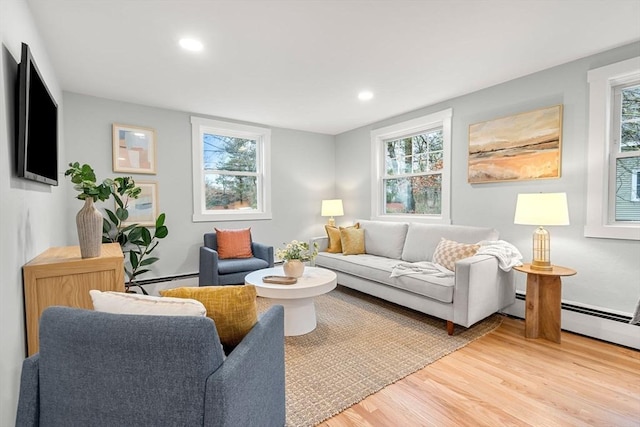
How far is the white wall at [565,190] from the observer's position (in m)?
2.44

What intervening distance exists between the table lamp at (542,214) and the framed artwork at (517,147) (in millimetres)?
529

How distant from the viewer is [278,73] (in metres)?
2.81

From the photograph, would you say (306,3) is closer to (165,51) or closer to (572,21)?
(165,51)

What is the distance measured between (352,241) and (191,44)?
109 inches

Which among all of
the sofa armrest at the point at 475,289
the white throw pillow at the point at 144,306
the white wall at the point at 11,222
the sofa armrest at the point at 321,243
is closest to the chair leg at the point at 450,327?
the sofa armrest at the point at 475,289

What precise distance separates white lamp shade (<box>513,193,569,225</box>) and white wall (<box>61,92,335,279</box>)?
3207 mm

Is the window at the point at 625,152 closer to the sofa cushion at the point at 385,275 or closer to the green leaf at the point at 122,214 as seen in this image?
the sofa cushion at the point at 385,275

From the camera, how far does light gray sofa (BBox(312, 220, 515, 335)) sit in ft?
8.08

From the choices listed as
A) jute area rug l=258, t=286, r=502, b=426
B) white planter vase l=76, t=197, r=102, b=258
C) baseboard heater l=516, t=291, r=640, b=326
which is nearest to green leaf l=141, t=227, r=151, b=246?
jute area rug l=258, t=286, r=502, b=426

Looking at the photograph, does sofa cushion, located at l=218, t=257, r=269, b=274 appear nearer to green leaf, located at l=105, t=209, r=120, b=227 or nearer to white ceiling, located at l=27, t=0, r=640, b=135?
green leaf, located at l=105, t=209, r=120, b=227

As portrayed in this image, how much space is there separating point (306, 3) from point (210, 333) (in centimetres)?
190

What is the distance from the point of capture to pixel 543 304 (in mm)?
2516

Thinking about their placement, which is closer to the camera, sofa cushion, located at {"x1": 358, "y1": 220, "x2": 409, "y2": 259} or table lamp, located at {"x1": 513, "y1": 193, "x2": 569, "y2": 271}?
table lamp, located at {"x1": 513, "y1": 193, "x2": 569, "y2": 271}

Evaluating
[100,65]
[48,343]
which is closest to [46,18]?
[100,65]
